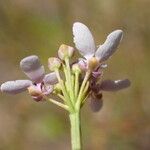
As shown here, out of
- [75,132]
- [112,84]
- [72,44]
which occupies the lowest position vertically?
[75,132]

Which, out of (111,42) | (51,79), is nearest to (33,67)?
(51,79)

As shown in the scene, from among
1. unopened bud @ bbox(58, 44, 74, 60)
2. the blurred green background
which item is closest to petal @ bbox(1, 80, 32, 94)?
unopened bud @ bbox(58, 44, 74, 60)

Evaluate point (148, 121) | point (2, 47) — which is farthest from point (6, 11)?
point (148, 121)

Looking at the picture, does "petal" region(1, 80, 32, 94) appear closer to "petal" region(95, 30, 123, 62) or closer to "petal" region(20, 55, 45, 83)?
"petal" region(20, 55, 45, 83)

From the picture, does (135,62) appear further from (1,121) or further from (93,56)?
(93,56)

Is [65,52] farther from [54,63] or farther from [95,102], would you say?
[95,102]
